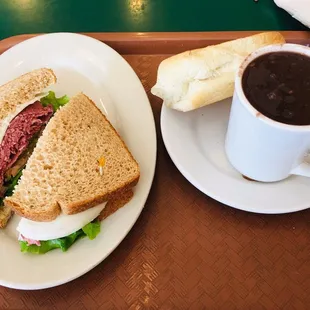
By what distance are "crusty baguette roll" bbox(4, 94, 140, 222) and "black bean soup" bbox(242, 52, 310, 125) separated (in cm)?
35

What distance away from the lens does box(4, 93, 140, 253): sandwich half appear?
107cm

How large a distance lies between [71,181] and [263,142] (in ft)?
1.54

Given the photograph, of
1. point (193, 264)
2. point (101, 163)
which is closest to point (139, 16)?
point (101, 163)

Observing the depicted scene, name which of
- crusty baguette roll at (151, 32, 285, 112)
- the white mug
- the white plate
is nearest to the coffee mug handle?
the white mug

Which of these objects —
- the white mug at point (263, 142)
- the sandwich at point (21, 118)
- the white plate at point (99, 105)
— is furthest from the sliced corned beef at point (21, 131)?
the white mug at point (263, 142)

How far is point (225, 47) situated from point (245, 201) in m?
0.40

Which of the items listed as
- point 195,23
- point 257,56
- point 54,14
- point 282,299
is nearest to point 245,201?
point 282,299

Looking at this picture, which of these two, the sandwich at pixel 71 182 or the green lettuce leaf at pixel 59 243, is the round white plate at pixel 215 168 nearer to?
the sandwich at pixel 71 182

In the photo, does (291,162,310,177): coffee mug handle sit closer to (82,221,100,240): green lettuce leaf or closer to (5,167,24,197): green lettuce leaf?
(82,221,100,240): green lettuce leaf

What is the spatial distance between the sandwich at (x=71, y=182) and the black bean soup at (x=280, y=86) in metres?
0.35

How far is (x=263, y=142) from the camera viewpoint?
1.00 metres

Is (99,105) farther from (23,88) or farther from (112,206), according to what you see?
(112,206)

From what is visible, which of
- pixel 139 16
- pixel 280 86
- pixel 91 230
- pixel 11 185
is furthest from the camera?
pixel 139 16

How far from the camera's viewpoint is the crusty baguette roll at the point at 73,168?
1.08 metres
